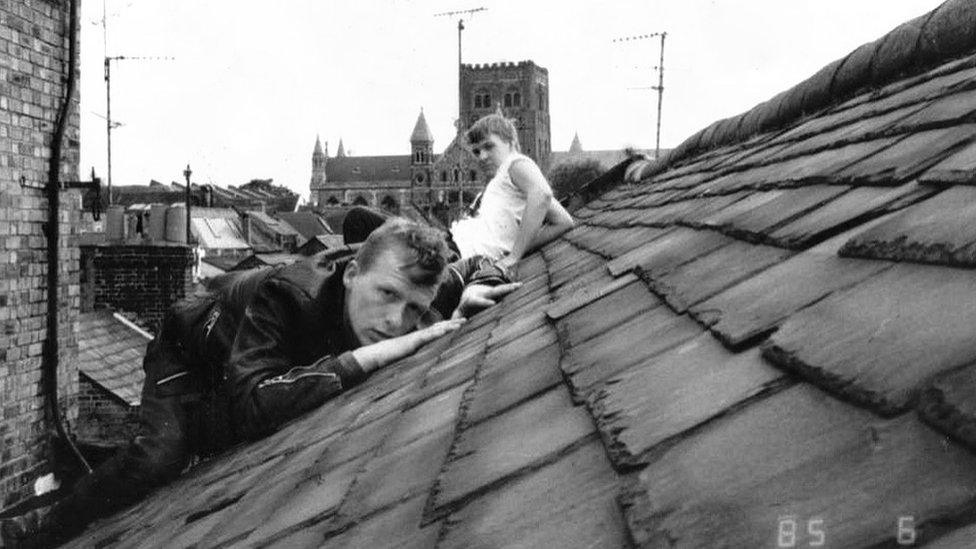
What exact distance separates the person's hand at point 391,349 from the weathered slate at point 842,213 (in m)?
1.61

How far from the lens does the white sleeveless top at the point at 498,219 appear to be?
5.78m

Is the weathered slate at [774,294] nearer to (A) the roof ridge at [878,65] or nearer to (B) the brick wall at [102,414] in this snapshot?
(A) the roof ridge at [878,65]

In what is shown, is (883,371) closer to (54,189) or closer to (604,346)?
(604,346)

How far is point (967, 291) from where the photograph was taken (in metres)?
1.06

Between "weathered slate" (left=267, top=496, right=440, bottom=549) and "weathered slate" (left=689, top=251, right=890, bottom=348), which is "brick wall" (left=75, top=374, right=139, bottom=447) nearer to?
"weathered slate" (left=267, top=496, right=440, bottom=549)

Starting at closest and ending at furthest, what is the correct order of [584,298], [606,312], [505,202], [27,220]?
1. [606,312]
2. [584,298]
3. [505,202]
4. [27,220]

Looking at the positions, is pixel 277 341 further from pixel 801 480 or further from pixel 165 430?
pixel 801 480

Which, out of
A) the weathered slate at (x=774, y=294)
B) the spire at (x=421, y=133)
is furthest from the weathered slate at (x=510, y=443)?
the spire at (x=421, y=133)

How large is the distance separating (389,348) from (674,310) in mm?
1643

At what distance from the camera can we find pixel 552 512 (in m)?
1.07

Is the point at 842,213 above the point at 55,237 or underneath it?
above

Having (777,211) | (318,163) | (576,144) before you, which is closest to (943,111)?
(777,211)

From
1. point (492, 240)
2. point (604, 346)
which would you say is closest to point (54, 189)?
point (492, 240)
